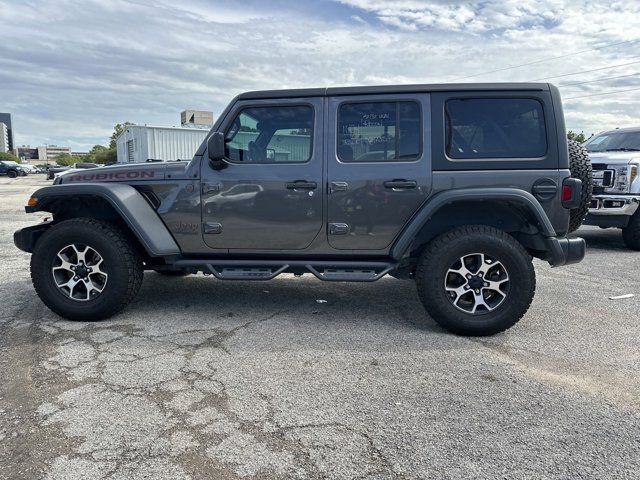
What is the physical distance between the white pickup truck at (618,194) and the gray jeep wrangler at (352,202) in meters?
3.96

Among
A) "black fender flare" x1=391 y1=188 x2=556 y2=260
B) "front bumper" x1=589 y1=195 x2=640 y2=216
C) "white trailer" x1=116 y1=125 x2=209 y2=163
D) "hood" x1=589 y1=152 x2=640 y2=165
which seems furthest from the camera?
"white trailer" x1=116 y1=125 x2=209 y2=163

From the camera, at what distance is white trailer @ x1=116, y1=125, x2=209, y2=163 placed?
19781 millimetres

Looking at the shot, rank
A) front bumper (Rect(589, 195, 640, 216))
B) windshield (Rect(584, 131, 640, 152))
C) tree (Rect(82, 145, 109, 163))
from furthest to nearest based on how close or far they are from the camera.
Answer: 1. tree (Rect(82, 145, 109, 163))
2. windshield (Rect(584, 131, 640, 152))
3. front bumper (Rect(589, 195, 640, 216))

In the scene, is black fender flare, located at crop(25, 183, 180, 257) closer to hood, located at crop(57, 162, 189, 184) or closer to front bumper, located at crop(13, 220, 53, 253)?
hood, located at crop(57, 162, 189, 184)

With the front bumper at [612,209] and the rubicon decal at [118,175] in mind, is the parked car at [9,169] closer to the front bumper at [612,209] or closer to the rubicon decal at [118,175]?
the rubicon decal at [118,175]

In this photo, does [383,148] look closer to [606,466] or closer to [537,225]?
[537,225]

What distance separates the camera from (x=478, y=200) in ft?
12.7

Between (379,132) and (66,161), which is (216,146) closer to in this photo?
(379,132)

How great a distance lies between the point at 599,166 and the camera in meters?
7.63

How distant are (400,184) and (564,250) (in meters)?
1.48

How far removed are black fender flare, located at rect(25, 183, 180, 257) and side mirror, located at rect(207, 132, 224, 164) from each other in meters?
0.79

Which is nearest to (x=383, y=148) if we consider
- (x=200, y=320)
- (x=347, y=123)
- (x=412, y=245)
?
(x=347, y=123)

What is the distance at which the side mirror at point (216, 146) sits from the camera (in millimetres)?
4047

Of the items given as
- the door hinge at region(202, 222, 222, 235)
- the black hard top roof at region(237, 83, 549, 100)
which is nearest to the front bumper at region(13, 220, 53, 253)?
the door hinge at region(202, 222, 222, 235)
